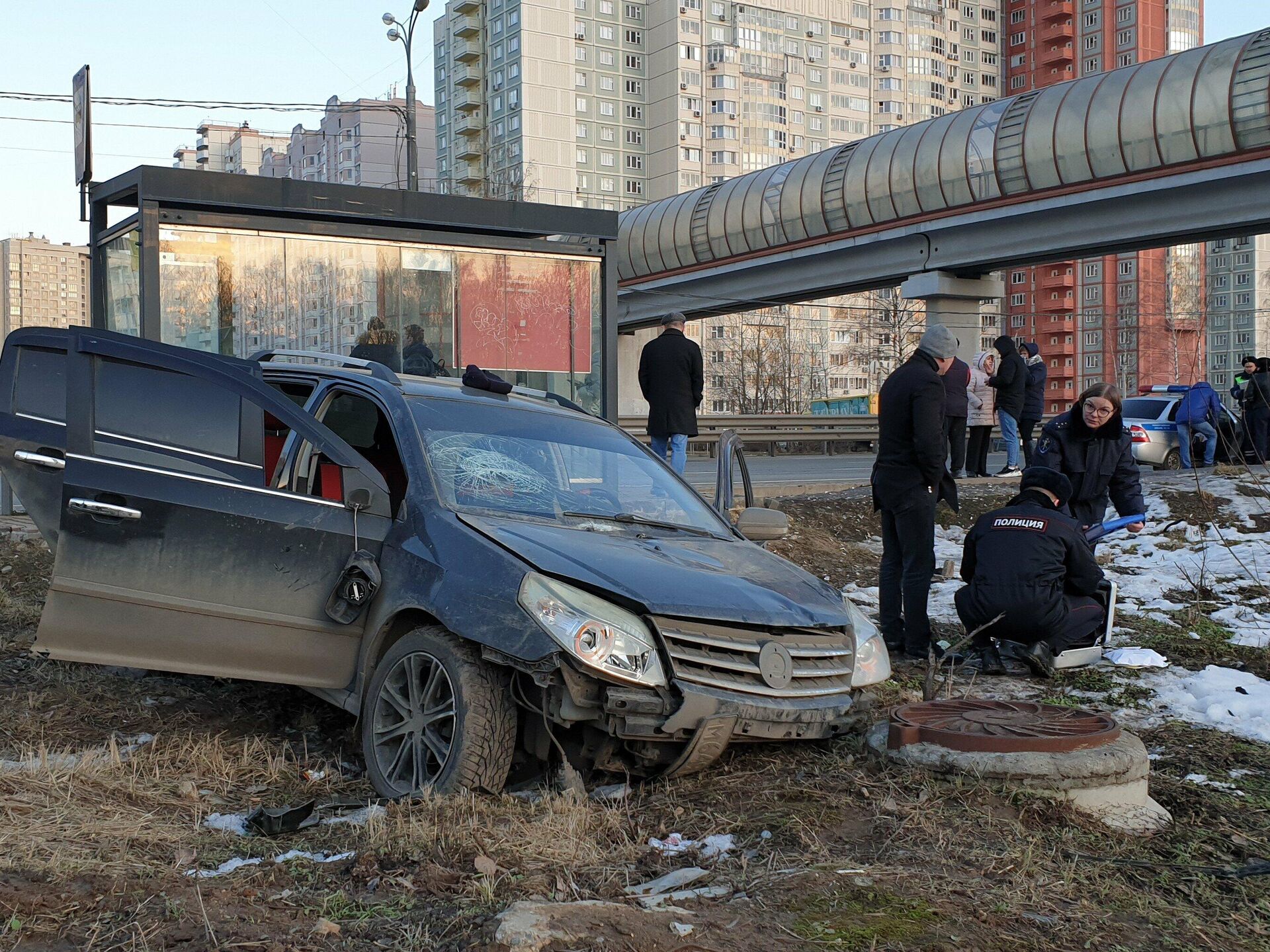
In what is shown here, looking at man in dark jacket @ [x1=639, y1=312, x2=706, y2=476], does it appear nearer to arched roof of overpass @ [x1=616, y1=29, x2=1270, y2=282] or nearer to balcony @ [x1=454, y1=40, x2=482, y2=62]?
arched roof of overpass @ [x1=616, y1=29, x2=1270, y2=282]

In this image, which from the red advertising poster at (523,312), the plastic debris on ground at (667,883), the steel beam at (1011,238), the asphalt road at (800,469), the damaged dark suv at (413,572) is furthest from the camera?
the steel beam at (1011,238)

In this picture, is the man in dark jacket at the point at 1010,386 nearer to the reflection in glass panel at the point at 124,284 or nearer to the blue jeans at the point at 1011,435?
the blue jeans at the point at 1011,435

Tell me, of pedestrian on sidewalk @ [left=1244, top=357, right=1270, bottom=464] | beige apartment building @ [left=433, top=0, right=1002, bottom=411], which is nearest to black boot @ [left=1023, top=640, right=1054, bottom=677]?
pedestrian on sidewalk @ [left=1244, top=357, right=1270, bottom=464]

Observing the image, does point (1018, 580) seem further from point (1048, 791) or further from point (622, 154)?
point (622, 154)

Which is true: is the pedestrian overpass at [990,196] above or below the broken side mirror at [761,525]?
above

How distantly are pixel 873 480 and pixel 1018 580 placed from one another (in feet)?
4.32

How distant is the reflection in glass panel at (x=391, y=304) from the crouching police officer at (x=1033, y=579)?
5793 mm

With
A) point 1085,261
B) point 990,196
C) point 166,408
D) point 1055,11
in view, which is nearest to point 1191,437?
point 990,196

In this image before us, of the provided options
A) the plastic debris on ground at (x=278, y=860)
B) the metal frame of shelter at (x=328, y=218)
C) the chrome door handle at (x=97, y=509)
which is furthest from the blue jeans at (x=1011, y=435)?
the plastic debris on ground at (x=278, y=860)

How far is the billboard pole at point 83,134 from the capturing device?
517 inches

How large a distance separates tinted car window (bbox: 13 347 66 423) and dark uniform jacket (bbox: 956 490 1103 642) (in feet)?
15.1

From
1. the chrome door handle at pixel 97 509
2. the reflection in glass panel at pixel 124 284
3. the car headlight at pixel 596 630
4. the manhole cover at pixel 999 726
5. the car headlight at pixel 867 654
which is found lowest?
the manhole cover at pixel 999 726

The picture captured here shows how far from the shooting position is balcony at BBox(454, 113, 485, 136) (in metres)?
105

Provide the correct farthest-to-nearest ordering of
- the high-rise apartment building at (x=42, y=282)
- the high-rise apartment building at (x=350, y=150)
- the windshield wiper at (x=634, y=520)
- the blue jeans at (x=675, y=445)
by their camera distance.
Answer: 1. the high-rise apartment building at (x=350, y=150)
2. the high-rise apartment building at (x=42, y=282)
3. the blue jeans at (x=675, y=445)
4. the windshield wiper at (x=634, y=520)
